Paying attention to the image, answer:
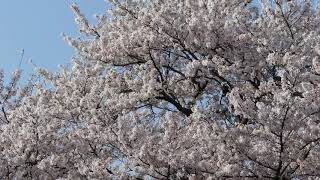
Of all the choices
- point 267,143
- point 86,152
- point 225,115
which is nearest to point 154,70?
point 225,115

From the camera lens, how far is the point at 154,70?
47.4ft

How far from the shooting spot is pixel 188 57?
14703 millimetres

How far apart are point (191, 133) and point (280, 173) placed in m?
1.94

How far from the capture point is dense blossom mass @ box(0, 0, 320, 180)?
9.85m

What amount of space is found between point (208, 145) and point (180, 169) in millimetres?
723

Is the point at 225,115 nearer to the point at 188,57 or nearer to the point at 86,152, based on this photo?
the point at 188,57

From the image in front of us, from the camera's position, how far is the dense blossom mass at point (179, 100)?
32.3 ft

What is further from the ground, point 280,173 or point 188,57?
point 188,57

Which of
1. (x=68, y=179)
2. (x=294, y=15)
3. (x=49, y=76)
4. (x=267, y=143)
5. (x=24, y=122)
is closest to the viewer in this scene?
(x=267, y=143)

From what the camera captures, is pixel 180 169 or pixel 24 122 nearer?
pixel 180 169

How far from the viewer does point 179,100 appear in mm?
15055

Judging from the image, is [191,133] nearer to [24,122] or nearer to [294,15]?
[24,122]

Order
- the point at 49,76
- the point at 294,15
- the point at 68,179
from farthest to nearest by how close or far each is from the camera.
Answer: the point at 49,76, the point at 294,15, the point at 68,179

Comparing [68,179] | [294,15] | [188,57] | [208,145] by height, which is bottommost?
[68,179]
